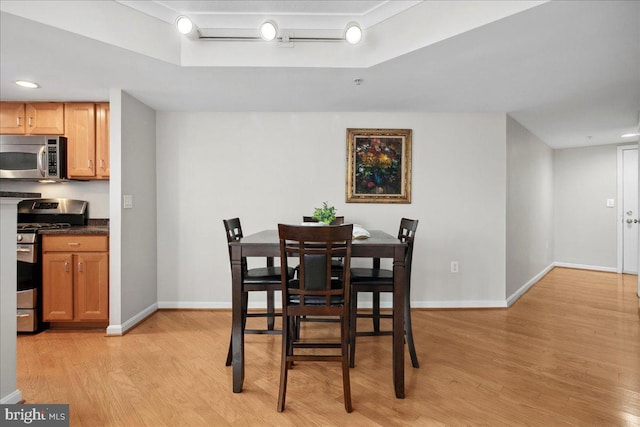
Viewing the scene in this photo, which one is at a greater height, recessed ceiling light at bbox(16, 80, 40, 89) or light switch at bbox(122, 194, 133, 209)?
recessed ceiling light at bbox(16, 80, 40, 89)

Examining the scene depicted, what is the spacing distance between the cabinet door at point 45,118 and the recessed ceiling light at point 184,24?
1.86 meters

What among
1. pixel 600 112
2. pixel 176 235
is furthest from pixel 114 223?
pixel 600 112

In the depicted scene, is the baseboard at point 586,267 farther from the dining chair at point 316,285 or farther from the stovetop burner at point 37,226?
the stovetop burner at point 37,226

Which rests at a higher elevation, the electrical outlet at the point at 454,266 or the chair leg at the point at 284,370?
the electrical outlet at the point at 454,266

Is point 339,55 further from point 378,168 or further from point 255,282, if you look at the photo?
point 255,282

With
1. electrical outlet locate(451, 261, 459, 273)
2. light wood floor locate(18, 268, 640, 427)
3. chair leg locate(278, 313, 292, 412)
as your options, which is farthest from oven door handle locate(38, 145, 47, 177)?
electrical outlet locate(451, 261, 459, 273)

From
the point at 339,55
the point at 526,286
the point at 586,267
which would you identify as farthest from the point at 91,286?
the point at 586,267

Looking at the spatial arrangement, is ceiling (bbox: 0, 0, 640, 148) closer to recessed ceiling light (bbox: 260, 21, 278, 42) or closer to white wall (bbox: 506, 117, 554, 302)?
recessed ceiling light (bbox: 260, 21, 278, 42)

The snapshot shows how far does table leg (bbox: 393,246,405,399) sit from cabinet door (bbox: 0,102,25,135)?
3.75 m

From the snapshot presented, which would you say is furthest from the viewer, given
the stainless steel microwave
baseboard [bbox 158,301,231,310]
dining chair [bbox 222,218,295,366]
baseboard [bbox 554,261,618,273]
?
baseboard [bbox 554,261,618,273]

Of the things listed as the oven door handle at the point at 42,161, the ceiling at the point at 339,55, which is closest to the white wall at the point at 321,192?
the ceiling at the point at 339,55

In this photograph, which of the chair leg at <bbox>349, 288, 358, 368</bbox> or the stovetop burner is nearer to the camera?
the chair leg at <bbox>349, 288, 358, 368</bbox>

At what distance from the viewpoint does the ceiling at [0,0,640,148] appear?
1.92 metres

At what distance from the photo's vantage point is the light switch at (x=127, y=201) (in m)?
2.95
